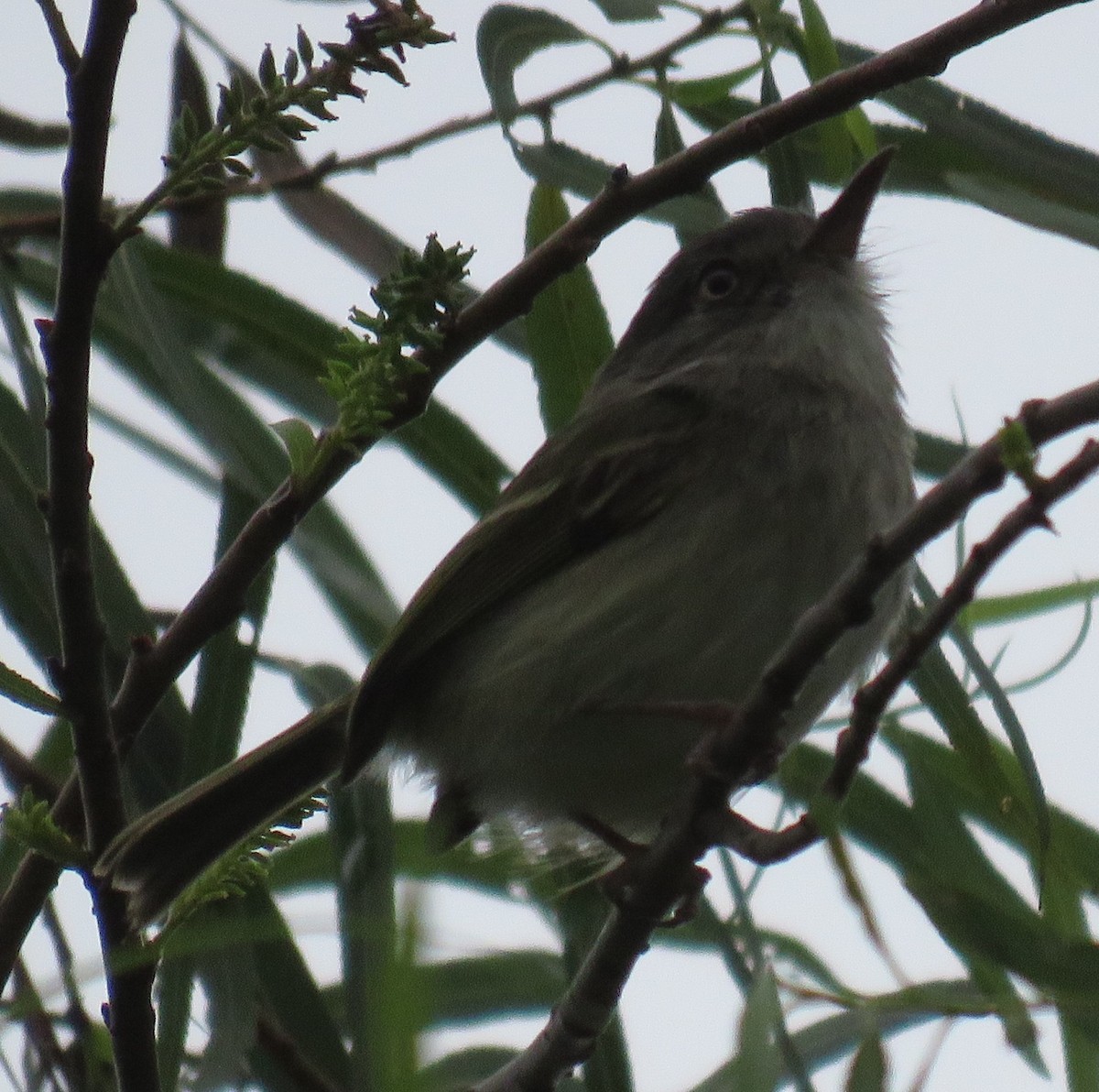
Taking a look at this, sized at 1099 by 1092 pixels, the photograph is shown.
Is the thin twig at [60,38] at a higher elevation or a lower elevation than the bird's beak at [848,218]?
lower

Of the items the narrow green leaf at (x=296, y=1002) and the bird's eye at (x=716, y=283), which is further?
the bird's eye at (x=716, y=283)

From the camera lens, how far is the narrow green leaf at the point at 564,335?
296cm

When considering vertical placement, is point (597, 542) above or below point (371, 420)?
above

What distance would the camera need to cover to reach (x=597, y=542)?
2863mm

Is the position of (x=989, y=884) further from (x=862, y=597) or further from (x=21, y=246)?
(x=21, y=246)

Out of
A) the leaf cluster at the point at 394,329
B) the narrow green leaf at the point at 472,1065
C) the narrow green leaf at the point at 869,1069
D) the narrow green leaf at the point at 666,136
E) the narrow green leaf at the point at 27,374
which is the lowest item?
the narrow green leaf at the point at 869,1069

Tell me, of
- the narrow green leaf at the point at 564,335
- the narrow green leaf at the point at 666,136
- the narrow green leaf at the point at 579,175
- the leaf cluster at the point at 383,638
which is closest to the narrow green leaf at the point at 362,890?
the leaf cluster at the point at 383,638

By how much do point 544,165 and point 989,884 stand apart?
1.28 m

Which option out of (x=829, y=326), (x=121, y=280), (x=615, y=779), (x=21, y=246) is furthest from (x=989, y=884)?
(x=21, y=246)

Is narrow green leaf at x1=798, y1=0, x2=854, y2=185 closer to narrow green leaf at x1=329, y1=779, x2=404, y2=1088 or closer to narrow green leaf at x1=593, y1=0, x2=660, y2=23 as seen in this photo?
narrow green leaf at x1=593, y1=0, x2=660, y2=23

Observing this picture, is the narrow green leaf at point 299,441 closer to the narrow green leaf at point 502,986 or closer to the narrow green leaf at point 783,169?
the narrow green leaf at point 502,986

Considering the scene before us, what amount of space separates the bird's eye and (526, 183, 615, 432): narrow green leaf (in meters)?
0.58

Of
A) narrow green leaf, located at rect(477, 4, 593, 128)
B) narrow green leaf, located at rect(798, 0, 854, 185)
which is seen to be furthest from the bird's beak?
narrow green leaf, located at rect(477, 4, 593, 128)

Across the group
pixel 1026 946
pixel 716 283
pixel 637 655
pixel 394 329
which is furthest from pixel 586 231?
pixel 716 283
